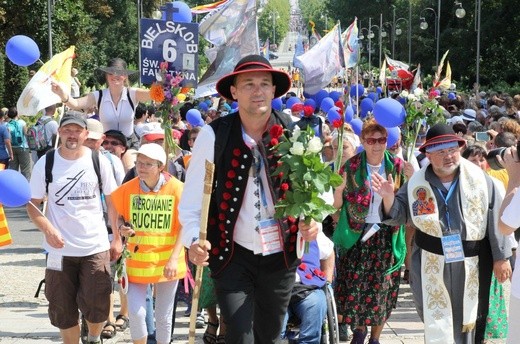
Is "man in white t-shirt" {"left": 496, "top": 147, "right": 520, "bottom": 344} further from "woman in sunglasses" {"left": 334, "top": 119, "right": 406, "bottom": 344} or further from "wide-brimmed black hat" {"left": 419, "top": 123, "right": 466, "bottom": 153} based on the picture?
"woman in sunglasses" {"left": 334, "top": 119, "right": 406, "bottom": 344}

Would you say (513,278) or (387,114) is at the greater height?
(387,114)

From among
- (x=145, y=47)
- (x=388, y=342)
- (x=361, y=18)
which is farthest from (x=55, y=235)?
(x=361, y=18)

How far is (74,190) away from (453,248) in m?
2.71

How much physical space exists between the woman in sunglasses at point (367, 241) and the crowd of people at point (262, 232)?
11 mm

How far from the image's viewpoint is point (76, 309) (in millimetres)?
→ 6988

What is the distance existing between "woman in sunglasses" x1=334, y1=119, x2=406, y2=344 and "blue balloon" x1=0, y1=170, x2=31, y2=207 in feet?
8.22

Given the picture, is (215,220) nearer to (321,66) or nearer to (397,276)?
(397,276)

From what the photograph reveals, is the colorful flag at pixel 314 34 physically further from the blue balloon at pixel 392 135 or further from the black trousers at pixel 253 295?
the black trousers at pixel 253 295

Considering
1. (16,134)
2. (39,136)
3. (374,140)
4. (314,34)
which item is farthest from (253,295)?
(314,34)

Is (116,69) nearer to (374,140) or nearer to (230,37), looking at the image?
(374,140)

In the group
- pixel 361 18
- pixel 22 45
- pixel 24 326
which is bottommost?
pixel 24 326

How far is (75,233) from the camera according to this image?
6879mm

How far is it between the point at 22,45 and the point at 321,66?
810cm

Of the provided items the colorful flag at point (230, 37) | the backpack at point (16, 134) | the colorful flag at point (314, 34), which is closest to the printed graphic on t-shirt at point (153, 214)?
the colorful flag at point (230, 37)
